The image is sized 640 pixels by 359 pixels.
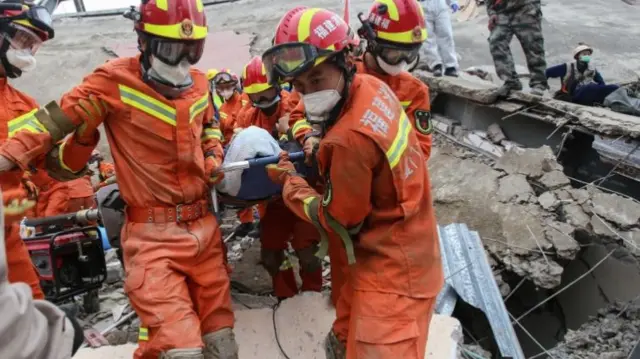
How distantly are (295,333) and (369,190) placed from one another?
1.75 metres

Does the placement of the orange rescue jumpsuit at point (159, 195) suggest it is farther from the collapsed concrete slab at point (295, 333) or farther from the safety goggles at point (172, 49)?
the collapsed concrete slab at point (295, 333)

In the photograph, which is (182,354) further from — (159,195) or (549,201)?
(549,201)

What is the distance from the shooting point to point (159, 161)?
289 cm

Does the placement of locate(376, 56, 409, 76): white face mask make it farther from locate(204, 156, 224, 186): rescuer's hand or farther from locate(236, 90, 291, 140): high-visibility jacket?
locate(204, 156, 224, 186): rescuer's hand

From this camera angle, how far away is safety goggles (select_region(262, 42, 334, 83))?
7.95 ft

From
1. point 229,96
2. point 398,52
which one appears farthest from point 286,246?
point 229,96

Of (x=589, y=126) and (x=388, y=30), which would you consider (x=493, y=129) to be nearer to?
(x=589, y=126)

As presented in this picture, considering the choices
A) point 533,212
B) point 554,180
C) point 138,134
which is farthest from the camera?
point 554,180

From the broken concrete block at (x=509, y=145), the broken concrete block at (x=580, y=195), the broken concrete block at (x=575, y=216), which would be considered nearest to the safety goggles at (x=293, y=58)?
the broken concrete block at (x=575, y=216)

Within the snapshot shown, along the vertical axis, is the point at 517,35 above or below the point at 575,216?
above

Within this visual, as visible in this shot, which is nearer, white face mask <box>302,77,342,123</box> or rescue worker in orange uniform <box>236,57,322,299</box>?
white face mask <box>302,77,342,123</box>

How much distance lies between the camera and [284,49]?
245 cm

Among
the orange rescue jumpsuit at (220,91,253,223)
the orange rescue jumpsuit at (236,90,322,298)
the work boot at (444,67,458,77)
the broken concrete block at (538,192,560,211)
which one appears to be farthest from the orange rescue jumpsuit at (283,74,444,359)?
the work boot at (444,67,458,77)

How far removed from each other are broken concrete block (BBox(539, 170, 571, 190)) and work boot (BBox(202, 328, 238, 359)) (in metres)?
3.72
